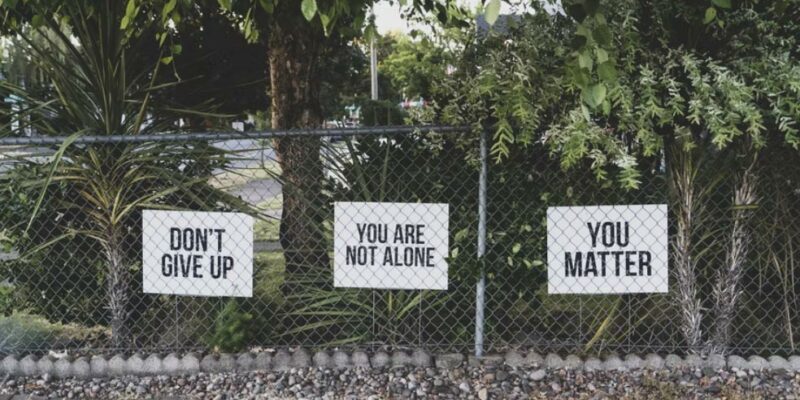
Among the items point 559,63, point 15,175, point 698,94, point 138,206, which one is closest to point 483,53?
point 559,63

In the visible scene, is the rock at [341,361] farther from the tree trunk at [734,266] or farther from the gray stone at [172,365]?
the tree trunk at [734,266]

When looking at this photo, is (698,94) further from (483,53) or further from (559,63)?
(483,53)

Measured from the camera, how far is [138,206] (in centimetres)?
447

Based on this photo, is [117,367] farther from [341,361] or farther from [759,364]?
[759,364]

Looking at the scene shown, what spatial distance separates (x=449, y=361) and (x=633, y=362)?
106cm

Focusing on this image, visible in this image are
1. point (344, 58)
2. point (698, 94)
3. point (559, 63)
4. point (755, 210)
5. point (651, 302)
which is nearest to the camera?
point (698, 94)

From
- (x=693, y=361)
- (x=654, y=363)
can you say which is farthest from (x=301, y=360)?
(x=693, y=361)

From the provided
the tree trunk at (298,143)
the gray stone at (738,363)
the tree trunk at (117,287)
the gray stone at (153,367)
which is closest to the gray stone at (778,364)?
the gray stone at (738,363)

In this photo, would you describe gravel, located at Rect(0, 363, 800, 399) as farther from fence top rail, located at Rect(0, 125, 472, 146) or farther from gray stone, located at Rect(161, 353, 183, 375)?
fence top rail, located at Rect(0, 125, 472, 146)

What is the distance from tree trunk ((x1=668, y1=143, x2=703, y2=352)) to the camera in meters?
4.13

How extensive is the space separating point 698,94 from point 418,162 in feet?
5.27

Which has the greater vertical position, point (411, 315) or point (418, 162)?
point (418, 162)

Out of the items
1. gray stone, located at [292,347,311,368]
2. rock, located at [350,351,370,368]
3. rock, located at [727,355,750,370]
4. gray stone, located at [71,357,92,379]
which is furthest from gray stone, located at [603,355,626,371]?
gray stone, located at [71,357,92,379]

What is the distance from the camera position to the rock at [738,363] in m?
4.23
